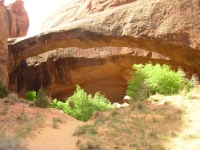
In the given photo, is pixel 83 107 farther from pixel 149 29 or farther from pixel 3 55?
pixel 3 55

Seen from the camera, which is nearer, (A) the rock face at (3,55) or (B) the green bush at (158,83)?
(B) the green bush at (158,83)

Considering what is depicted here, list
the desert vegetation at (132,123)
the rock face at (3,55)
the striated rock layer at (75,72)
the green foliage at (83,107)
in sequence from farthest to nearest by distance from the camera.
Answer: the striated rock layer at (75,72) → the rock face at (3,55) → the green foliage at (83,107) → the desert vegetation at (132,123)

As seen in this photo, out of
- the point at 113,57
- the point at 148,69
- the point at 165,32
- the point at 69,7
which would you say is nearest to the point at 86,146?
the point at 165,32

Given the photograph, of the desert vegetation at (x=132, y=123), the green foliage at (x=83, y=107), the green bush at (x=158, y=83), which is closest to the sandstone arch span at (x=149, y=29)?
the green bush at (x=158, y=83)

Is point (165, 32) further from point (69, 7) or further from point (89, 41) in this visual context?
point (69, 7)

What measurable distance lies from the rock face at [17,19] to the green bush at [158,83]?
16.8 meters

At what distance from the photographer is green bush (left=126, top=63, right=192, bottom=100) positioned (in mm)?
14815

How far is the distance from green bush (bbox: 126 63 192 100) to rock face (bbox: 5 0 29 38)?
55.1 feet

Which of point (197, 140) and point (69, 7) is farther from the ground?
point (69, 7)

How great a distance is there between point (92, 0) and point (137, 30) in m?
9.42

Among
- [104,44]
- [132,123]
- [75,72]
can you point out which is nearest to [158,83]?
[104,44]

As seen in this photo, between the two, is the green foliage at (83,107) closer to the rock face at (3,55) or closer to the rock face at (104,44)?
the rock face at (104,44)

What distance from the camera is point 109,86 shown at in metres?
26.1

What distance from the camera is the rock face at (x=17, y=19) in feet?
95.2
